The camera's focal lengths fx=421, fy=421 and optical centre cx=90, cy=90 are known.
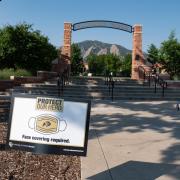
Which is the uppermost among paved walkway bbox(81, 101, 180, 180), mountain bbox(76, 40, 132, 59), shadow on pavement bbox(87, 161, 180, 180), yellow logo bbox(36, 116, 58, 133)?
mountain bbox(76, 40, 132, 59)

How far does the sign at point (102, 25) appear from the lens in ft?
77.9

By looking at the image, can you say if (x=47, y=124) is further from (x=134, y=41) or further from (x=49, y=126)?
(x=134, y=41)

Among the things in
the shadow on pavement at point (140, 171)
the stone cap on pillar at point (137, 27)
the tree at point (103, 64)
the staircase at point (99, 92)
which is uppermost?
the stone cap on pillar at point (137, 27)

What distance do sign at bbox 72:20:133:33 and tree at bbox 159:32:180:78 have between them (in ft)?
28.5

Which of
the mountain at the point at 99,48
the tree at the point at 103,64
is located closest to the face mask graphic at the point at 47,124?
the tree at the point at 103,64

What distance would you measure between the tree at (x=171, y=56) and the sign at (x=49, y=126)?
87.3 feet

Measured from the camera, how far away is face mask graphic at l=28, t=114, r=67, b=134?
5292 mm

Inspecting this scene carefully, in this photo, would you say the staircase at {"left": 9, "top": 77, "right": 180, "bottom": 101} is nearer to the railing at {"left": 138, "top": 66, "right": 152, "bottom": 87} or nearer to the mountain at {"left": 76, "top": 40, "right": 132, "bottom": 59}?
the railing at {"left": 138, "top": 66, "right": 152, "bottom": 87}

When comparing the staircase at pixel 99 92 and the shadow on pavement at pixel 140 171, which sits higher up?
the staircase at pixel 99 92

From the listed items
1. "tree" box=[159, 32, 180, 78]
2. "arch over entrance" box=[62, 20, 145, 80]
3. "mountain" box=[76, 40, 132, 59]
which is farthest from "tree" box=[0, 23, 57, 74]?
"mountain" box=[76, 40, 132, 59]

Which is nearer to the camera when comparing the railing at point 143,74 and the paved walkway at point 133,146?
the paved walkway at point 133,146

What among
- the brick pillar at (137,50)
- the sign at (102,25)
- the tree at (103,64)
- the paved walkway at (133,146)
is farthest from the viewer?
the tree at (103,64)

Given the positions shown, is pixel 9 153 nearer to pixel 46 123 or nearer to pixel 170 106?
pixel 46 123

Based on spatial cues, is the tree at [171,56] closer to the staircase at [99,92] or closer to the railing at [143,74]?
the railing at [143,74]
